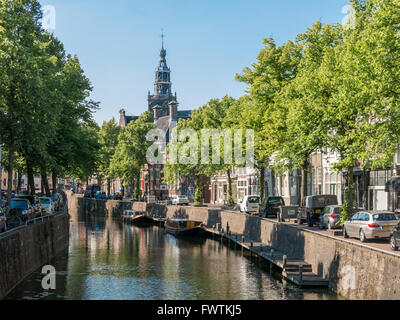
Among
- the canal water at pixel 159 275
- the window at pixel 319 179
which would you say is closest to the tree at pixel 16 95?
the canal water at pixel 159 275

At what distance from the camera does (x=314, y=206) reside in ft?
144

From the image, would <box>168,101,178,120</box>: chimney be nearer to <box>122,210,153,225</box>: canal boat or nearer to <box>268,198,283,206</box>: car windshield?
<box>122,210,153,225</box>: canal boat

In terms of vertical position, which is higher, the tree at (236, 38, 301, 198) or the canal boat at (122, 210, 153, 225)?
the tree at (236, 38, 301, 198)

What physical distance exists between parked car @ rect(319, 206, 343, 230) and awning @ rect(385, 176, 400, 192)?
7654mm

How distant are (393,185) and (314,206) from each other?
270 inches

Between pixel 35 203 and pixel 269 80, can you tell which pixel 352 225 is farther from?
pixel 35 203

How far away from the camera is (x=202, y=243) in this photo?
59594 millimetres

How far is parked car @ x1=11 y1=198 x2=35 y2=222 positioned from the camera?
42.1 meters

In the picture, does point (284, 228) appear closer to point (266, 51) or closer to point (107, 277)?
point (107, 277)

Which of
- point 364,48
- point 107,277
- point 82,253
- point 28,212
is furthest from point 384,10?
point 82,253

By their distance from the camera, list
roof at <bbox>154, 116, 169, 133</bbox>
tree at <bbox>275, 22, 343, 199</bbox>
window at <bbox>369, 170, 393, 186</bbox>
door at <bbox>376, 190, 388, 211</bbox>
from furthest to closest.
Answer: roof at <bbox>154, 116, 169, 133</bbox> < door at <bbox>376, 190, 388, 211</bbox> < window at <bbox>369, 170, 393, 186</bbox> < tree at <bbox>275, 22, 343, 199</bbox>

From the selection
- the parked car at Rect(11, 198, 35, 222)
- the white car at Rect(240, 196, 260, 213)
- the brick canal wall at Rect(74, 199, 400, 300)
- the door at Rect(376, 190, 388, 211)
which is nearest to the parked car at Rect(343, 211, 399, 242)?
the brick canal wall at Rect(74, 199, 400, 300)

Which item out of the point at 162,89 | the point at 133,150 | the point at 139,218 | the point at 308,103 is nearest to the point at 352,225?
the point at 308,103
